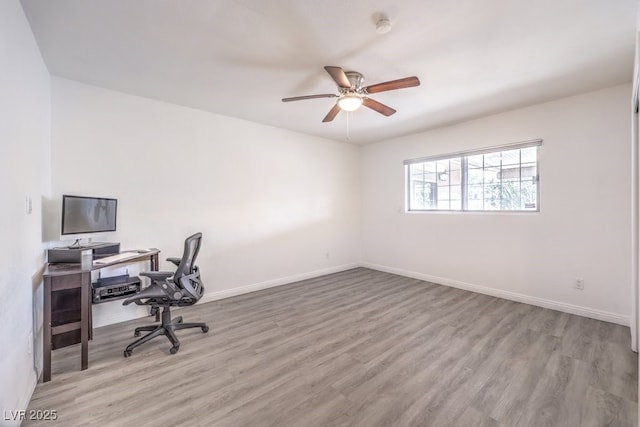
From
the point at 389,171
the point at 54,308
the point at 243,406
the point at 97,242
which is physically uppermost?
the point at 389,171

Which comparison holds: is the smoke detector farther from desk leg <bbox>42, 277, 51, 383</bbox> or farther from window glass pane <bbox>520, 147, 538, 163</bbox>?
desk leg <bbox>42, 277, 51, 383</bbox>

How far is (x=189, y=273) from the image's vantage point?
248 cm

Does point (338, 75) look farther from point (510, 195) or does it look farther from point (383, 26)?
point (510, 195)

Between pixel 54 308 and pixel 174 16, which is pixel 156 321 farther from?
pixel 174 16

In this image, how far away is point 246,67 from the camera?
2469mm

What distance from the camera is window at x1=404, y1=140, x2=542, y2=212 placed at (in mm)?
3518

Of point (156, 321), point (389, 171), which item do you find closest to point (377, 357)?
point (156, 321)

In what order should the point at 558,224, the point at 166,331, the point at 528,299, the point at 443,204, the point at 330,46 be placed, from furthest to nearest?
the point at 443,204 < the point at 528,299 < the point at 558,224 < the point at 166,331 < the point at 330,46

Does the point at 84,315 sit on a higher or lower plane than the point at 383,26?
lower

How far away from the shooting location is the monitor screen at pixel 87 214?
2387 millimetres

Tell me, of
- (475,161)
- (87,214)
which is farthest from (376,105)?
(87,214)

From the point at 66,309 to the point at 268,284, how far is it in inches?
93.0

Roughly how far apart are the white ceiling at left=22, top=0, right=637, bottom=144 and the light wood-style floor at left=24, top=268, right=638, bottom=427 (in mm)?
2520

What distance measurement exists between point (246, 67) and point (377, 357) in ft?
9.18
